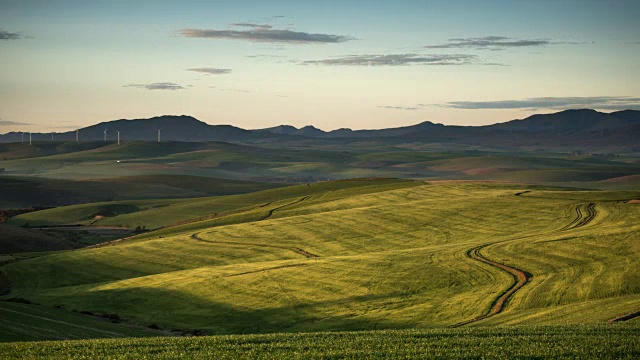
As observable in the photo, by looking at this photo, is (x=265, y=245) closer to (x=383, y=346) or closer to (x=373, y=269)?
(x=373, y=269)

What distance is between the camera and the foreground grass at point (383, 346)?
94.1ft

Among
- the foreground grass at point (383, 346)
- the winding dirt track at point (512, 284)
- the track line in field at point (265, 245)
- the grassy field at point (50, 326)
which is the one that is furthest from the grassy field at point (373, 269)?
the foreground grass at point (383, 346)

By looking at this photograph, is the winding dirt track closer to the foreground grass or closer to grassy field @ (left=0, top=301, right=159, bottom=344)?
the foreground grass

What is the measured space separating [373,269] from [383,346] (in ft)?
114

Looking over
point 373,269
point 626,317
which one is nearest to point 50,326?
point 373,269

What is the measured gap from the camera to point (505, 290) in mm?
55375

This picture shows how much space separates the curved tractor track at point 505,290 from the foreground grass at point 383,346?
15024 millimetres

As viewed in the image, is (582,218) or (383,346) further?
(582,218)

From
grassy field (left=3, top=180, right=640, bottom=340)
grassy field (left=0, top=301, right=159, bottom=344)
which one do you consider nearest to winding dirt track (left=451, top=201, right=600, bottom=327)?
grassy field (left=3, top=180, right=640, bottom=340)

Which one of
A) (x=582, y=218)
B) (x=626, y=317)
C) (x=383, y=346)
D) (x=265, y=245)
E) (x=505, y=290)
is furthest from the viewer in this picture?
(x=265, y=245)

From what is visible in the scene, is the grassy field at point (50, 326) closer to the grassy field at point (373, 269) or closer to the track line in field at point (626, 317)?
the grassy field at point (373, 269)

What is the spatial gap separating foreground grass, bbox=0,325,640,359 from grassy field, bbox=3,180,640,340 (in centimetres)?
960

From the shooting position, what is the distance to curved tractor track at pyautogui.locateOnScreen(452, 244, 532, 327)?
4983 cm

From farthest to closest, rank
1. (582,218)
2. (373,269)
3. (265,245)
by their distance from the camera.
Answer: (265,245) < (582,218) < (373,269)
